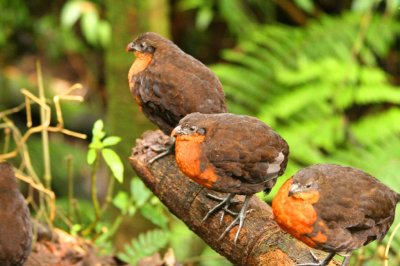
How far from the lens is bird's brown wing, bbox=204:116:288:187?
10.6 ft

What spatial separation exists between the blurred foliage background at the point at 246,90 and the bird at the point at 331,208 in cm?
113

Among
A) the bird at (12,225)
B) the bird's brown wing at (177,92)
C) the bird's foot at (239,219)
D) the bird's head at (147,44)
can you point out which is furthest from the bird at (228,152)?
the bird at (12,225)

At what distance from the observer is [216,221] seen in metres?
3.54

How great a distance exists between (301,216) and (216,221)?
64cm

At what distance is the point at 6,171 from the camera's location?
3762 millimetres

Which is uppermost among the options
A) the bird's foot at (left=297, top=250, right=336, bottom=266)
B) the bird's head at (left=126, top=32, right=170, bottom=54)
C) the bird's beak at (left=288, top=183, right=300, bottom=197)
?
the bird's head at (left=126, top=32, right=170, bottom=54)

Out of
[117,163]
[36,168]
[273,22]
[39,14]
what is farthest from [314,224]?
[39,14]

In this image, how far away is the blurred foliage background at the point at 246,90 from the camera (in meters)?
5.43

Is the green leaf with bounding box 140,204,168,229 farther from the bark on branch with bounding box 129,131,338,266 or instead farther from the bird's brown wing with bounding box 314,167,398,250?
the bird's brown wing with bounding box 314,167,398,250

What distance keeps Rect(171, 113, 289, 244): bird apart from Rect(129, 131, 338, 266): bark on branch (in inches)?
9.7

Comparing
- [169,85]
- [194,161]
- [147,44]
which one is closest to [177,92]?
[169,85]

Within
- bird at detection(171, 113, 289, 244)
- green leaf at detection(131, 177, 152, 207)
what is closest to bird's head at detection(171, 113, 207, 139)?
bird at detection(171, 113, 289, 244)

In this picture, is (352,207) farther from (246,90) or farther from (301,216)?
(246,90)

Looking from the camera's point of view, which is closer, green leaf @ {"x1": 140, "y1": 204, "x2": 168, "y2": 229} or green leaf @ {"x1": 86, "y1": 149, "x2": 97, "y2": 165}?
green leaf @ {"x1": 86, "y1": 149, "x2": 97, "y2": 165}
